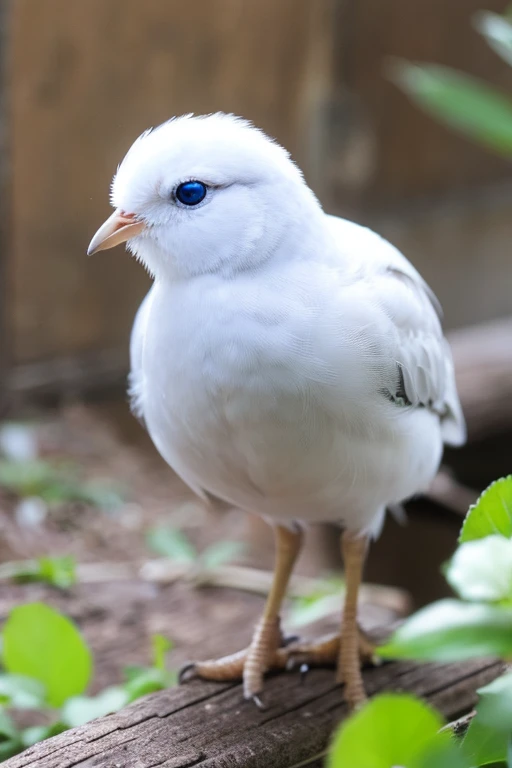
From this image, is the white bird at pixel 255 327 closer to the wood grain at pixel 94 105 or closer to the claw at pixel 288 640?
the claw at pixel 288 640

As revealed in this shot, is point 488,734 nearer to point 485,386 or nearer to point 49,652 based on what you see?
point 49,652

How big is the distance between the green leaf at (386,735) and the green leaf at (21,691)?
182cm

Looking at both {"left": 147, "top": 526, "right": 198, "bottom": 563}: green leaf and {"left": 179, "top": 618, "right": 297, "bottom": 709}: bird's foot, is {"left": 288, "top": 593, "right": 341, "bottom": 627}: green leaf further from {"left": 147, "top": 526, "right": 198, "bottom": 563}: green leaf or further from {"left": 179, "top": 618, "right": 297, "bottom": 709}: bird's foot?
{"left": 147, "top": 526, "right": 198, "bottom": 563}: green leaf

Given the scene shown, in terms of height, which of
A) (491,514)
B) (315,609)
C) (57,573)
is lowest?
(315,609)

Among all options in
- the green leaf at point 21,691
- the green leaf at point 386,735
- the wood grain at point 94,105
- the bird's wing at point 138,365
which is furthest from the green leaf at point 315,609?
the wood grain at point 94,105

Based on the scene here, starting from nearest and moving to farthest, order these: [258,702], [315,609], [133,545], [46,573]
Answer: [258,702] < [315,609] < [46,573] < [133,545]

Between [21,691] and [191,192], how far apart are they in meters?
1.67

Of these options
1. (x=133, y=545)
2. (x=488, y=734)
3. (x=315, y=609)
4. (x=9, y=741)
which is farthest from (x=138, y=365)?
(x=133, y=545)

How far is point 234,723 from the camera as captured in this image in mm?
2701

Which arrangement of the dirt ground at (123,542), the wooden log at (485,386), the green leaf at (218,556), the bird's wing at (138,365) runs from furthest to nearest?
the wooden log at (485,386), the green leaf at (218,556), the dirt ground at (123,542), the bird's wing at (138,365)

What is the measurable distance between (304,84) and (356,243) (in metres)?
4.74

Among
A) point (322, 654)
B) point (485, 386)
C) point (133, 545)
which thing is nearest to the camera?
point (322, 654)

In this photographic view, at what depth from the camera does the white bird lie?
7.52 ft

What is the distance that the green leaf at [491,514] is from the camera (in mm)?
1696
